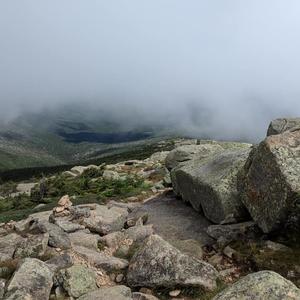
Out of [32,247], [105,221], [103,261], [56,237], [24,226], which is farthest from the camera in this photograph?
[105,221]

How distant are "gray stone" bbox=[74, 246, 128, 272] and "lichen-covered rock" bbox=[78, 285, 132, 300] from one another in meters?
2.48

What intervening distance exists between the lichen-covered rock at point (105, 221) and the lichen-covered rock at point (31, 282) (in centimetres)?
755

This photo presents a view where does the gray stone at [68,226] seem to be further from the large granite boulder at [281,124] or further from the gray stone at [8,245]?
the large granite boulder at [281,124]

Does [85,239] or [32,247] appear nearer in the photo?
[32,247]

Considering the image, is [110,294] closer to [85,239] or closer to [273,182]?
[85,239]

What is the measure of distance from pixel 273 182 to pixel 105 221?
393 inches

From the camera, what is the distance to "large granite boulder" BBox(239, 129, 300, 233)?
58.2ft

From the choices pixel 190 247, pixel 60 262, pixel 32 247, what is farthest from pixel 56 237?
pixel 190 247

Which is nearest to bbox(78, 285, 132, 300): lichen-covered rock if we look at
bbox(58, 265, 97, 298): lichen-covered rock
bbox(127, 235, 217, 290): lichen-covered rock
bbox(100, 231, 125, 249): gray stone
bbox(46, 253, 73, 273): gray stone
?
bbox(58, 265, 97, 298): lichen-covered rock

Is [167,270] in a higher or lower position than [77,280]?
higher

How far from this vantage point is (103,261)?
1869 cm

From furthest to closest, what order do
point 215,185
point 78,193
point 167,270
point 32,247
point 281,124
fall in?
point 78,193 < point 281,124 < point 215,185 < point 32,247 < point 167,270

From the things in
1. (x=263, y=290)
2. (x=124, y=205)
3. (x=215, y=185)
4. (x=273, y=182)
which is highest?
(x=273, y=182)

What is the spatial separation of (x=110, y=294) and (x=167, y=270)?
7.74ft
